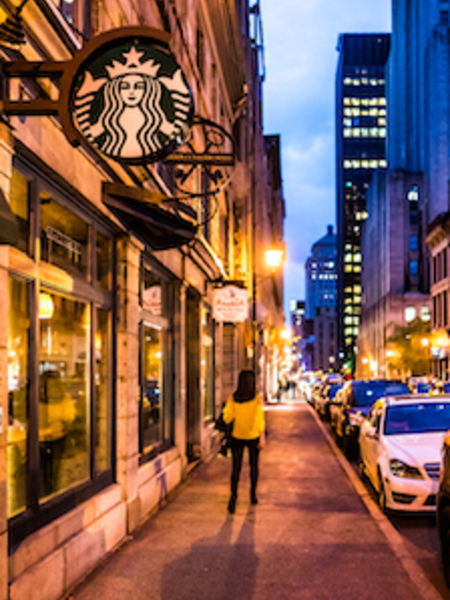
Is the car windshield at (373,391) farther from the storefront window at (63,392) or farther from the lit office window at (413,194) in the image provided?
the lit office window at (413,194)

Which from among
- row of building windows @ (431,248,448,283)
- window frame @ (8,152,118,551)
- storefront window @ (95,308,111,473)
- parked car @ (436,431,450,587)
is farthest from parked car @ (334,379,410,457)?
row of building windows @ (431,248,448,283)

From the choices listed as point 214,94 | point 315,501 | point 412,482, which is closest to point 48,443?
point 412,482

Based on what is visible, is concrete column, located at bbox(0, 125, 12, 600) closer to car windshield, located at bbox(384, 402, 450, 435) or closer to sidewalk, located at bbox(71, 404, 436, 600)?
sidewalk, located at bbox(71, 404, 436, 600)

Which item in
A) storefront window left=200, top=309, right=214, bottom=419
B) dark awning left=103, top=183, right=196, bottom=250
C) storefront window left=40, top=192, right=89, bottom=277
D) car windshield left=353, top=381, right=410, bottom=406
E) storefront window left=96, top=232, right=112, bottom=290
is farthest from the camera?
car windshield left=353, top=381, right=410, bottom=406

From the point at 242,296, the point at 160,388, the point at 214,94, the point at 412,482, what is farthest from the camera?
the point at 214,94

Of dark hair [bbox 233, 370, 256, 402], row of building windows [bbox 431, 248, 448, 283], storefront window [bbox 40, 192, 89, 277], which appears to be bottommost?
dark hair [bbox 233, 370, 256, 402]

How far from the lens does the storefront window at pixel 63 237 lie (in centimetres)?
729

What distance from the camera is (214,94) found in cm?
2172

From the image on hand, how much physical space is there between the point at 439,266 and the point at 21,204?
260 feet

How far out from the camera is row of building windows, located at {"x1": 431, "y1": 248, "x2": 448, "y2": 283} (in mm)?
79312

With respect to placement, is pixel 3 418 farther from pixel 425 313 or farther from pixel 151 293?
pixel 425 313

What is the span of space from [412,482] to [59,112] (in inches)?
263

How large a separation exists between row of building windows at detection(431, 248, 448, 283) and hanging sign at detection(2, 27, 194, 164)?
7652 centimetres

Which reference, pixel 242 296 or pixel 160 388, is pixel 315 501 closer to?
pixel 160 388
